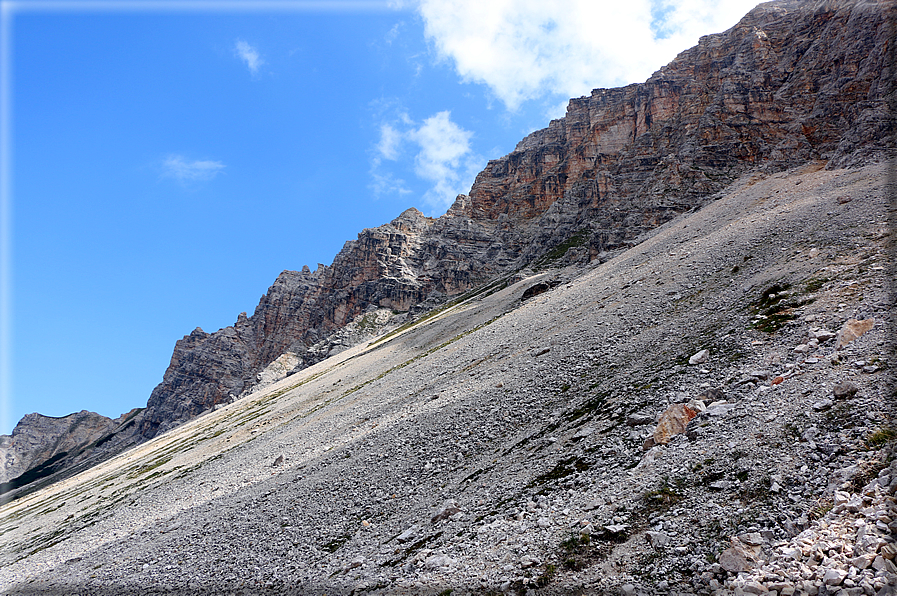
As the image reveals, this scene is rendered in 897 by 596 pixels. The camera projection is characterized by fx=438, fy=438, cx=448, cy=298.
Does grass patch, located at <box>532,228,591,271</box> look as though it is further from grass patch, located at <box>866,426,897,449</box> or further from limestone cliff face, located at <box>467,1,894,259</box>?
grass patch, located at <box>866,426,897,449</box>

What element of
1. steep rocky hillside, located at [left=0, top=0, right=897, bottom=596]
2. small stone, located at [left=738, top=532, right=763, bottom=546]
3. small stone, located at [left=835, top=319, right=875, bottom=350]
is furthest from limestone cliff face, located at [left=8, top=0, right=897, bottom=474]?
small stone, located at [left=738, top=532, right=763, bottom=546]

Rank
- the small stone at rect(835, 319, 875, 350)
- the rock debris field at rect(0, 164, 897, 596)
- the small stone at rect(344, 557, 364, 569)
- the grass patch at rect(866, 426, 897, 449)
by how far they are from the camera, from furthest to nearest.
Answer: the small stone at rect(835, 319, 875, 350) < the small stone at rect(344, 557, 364, 569) < the grass patch at rect(866, 426, 897, 449) < the rock debris field at rect(0, 164, 897, 596)

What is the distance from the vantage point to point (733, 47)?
109 metres

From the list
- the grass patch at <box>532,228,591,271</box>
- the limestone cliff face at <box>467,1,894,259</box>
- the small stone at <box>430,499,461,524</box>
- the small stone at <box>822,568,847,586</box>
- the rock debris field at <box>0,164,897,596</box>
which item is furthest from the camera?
the grass patch at <box>532,228,591,271</box>

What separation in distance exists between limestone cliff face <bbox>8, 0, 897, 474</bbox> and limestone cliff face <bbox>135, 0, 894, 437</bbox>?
14.9 inches

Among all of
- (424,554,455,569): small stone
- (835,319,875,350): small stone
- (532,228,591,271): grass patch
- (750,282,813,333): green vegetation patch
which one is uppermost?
(532,228,591,271): grass patch

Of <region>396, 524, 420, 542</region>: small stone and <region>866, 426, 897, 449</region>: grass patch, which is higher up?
<region>396, 524, 420, 542</region>: small stone

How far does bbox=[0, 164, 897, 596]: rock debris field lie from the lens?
805 cm

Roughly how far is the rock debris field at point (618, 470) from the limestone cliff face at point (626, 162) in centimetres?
3672

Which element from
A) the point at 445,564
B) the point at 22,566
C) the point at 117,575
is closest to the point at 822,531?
the point at 445,564

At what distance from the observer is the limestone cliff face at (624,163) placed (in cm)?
7006

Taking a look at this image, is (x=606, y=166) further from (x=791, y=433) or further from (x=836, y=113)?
(x=791, y=433)

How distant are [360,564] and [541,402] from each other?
9.41 metres

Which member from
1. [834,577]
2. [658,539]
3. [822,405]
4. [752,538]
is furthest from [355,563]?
[822,405]
